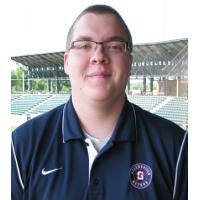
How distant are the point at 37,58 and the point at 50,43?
10 centimetres

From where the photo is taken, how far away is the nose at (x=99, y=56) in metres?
0.89

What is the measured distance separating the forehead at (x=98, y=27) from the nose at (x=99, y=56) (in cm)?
3

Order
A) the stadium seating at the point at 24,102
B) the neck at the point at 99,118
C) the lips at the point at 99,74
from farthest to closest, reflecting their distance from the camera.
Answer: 1. the stadium seating at the point at 24,102
2. the neck at the point at 99,118
3. the lips at the point at 99,74

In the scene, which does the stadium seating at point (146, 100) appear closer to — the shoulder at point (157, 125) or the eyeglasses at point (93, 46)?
the shoulder at point (157, 125)

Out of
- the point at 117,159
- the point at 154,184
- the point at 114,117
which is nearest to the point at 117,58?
the point at 114,117

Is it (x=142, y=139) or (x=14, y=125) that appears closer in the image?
(x=142, y=139)

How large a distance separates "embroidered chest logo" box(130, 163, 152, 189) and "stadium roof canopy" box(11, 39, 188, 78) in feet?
1.19

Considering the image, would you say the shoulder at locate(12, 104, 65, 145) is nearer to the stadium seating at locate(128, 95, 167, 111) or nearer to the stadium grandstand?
the stadium grandstand

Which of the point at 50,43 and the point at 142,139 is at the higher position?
the point at 50,43

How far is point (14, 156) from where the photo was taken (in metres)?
1.02

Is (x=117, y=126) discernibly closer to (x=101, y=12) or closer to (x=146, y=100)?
(x=146, y=100)

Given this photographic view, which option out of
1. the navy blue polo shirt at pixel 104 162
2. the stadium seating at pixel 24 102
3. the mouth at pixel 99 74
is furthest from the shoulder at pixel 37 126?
the mouth at pixel 99 74

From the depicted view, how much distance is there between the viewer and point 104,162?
0.96 m

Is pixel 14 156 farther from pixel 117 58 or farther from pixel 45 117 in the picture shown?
pixel 117 58
